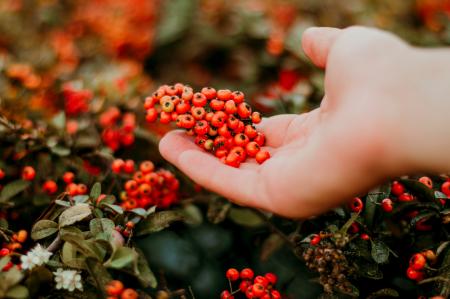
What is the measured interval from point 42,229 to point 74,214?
0.16 metres

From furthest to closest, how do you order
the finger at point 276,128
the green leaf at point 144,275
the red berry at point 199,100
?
the finger at point 276,128 → the red berry at point 199,100 → the green leaf at point 144,275

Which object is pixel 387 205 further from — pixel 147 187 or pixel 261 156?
pixel 147 187

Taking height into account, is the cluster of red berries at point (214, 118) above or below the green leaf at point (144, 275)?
above

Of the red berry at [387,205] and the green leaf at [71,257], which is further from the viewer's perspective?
the red berry at [387,205]

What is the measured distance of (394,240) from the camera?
6.50ft

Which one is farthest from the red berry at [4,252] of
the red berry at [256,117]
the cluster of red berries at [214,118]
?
the red berry at [256,117]

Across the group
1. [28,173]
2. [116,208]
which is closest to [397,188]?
[116,208]

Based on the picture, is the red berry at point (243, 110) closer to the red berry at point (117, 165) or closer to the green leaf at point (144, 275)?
the red berry at point (117, 165)

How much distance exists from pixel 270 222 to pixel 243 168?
424 mm

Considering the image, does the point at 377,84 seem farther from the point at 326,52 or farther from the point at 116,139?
the point at 116,139

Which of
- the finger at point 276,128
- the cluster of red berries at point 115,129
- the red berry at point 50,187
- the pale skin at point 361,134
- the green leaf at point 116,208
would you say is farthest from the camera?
the cluster of red berries at point 115,129

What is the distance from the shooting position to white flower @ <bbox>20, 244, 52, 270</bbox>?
5.36ft

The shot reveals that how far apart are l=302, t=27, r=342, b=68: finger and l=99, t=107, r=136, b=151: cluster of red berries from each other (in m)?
1.22

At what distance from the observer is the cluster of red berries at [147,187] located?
84.7 inches
